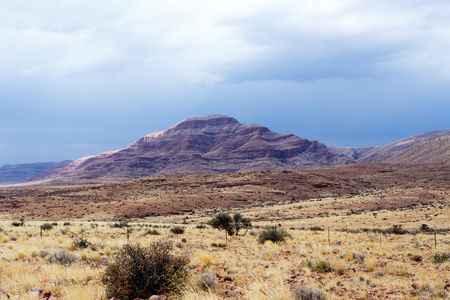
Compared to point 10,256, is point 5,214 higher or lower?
lower

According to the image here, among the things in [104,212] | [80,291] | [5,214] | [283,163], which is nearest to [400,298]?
[80,291]

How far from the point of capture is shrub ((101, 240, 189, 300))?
6906mm

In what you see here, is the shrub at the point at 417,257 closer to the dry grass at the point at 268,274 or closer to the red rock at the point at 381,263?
the dry grass at the point at 268,274

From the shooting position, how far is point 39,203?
62.1 m

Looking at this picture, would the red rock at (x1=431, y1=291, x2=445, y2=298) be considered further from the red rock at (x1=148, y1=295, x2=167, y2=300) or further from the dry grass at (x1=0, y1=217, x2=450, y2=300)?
the red rock at (x1=148, y1=295, x2=167, y2=300)

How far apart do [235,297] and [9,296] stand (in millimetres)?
5043

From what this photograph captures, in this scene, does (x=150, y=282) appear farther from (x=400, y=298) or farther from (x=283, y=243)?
(x=283, y=243)

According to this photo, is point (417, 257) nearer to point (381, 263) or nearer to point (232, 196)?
point (381, 263)

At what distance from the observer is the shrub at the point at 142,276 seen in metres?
6.91

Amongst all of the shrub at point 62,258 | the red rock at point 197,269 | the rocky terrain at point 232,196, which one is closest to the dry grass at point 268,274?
the red rock at point 197,269

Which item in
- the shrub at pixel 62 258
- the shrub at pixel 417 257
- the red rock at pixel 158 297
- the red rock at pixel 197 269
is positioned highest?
the red rock at pixel 158 297

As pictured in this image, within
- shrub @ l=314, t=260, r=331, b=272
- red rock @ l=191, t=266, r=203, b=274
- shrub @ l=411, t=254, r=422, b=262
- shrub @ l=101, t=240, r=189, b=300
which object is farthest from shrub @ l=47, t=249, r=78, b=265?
shrub @ l=411, t=254, r=422, b=262

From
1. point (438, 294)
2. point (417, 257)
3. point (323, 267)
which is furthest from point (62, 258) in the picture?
point (417, 257)

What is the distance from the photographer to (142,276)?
24.0 ft
